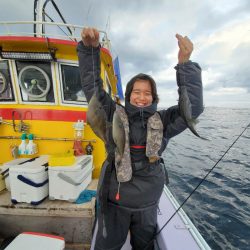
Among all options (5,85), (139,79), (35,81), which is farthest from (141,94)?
(5,85)

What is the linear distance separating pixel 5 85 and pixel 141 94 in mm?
3871

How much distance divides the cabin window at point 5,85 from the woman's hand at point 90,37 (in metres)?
3.40

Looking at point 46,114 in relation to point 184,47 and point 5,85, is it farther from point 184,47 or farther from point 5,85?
point 184,47

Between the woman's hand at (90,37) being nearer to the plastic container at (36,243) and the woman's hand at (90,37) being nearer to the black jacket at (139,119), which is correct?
the black jacket at (139,119)

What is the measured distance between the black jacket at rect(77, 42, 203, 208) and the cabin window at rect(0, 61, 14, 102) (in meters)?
3.31

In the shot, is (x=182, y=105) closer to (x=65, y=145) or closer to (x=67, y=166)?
(x=67, y=166)

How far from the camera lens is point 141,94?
2.19 meters

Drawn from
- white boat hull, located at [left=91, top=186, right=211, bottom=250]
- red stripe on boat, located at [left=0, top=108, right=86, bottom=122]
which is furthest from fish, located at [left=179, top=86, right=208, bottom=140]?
red stripe on boat, located at [left=0, top=108, right=86, bottom=122]

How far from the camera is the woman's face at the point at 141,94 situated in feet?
7.16

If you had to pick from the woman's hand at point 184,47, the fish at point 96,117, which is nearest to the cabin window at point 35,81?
the fish at point 96,117

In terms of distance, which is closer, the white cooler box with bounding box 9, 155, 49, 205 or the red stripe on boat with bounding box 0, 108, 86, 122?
the white cooler box with bounding box 9, 155, 49, 205

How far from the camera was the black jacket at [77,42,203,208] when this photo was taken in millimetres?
1993

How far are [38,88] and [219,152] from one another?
12064 mm

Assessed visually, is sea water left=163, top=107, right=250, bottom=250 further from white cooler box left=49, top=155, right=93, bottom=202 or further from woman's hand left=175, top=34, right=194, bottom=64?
white cooler box left=49, top=155, right=93, bottom=202
